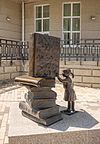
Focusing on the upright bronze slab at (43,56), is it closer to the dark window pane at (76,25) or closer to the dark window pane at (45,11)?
the dark window pane at (76,25)

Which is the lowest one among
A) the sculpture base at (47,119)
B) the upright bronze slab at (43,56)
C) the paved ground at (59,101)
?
the paved ground at (59,101)

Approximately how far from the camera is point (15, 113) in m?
3.65

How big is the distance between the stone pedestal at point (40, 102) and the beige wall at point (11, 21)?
8482mm

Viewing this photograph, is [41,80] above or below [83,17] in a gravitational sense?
below

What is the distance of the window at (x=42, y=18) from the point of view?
11.8 m

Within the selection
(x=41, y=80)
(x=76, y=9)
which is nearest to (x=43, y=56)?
(x=41, y=80)

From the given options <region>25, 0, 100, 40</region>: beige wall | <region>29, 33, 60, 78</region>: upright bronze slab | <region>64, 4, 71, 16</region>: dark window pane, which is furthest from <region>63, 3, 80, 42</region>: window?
<region>29, 33, 60, 78</region>: upright bronze slab

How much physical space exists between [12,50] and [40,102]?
6.87 metres

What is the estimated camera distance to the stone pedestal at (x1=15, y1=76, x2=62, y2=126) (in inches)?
124

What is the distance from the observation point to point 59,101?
5422mm

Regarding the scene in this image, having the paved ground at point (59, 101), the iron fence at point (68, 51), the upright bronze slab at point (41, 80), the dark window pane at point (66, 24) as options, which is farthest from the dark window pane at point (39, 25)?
the upright bronze slab at point (41, 80)

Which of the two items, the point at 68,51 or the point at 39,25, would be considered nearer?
the point at 68,51

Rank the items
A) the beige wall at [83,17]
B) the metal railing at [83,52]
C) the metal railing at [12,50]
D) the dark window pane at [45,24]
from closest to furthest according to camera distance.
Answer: the metal railing at [83,52], the metal railing at [12,50], the beige wall at [83,17], the dark window pane at [45,24]

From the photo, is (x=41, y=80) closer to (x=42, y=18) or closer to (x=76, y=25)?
(x=76, y=25)
